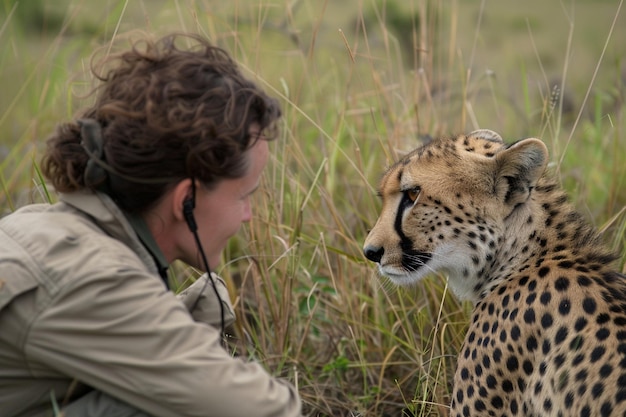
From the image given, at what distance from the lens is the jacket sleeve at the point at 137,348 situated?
180cm

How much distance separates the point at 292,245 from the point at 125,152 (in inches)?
49.9

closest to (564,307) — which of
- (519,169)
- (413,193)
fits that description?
(519,169)

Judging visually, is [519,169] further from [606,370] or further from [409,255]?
[606,370]

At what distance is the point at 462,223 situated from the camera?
2.70 metres

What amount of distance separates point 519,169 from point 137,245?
3.58 ft

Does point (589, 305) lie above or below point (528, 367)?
above

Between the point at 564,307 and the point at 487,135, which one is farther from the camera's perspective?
the point at 487,135

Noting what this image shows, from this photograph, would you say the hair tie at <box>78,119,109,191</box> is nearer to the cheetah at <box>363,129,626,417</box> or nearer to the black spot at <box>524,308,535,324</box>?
the cheetah at <box>363,129,626,417</box>

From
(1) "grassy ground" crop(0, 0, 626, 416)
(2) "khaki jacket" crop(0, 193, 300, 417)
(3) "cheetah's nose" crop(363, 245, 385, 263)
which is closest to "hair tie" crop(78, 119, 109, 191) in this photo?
(2) "khaki jacket" crop(0, 193, 300, 417)

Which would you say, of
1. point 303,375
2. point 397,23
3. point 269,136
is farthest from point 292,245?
point 397,23

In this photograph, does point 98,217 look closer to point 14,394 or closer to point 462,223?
point 14,394

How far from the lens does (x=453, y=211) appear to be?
106 inches

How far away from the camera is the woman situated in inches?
71.4

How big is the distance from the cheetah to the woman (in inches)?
26.7
